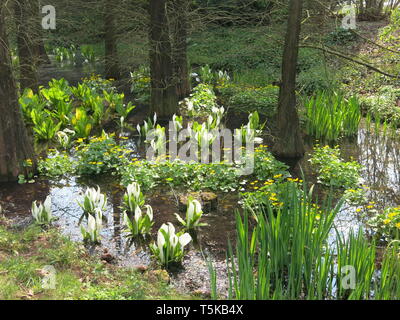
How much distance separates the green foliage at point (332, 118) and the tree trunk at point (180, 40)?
3.31 meters

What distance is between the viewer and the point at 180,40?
1138cm

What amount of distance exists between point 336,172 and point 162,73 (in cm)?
490

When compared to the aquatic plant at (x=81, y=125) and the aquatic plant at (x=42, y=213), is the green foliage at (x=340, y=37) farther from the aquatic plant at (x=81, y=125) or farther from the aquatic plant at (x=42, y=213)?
the aquatic plant at (x=42, y=213)

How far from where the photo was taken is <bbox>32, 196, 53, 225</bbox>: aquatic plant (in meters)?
5.62

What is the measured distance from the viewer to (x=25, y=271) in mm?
4227

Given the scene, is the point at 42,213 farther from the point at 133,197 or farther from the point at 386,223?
the point at 386,223

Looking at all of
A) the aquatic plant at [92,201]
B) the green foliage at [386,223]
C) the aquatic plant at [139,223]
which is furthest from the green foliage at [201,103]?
the green foliage at [386,223]

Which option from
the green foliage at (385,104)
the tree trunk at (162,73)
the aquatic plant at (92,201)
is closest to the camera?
the aquatic plant at (92,201)

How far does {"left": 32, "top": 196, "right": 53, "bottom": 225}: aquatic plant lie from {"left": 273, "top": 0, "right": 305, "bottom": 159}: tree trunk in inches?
151

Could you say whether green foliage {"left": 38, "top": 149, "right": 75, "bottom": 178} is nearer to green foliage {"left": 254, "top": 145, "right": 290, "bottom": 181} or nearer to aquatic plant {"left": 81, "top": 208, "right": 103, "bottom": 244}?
aquatic plant {"left": 81, "top": 208, "right": 103, "bottom": 244}

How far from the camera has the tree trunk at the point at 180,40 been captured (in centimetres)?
1066
